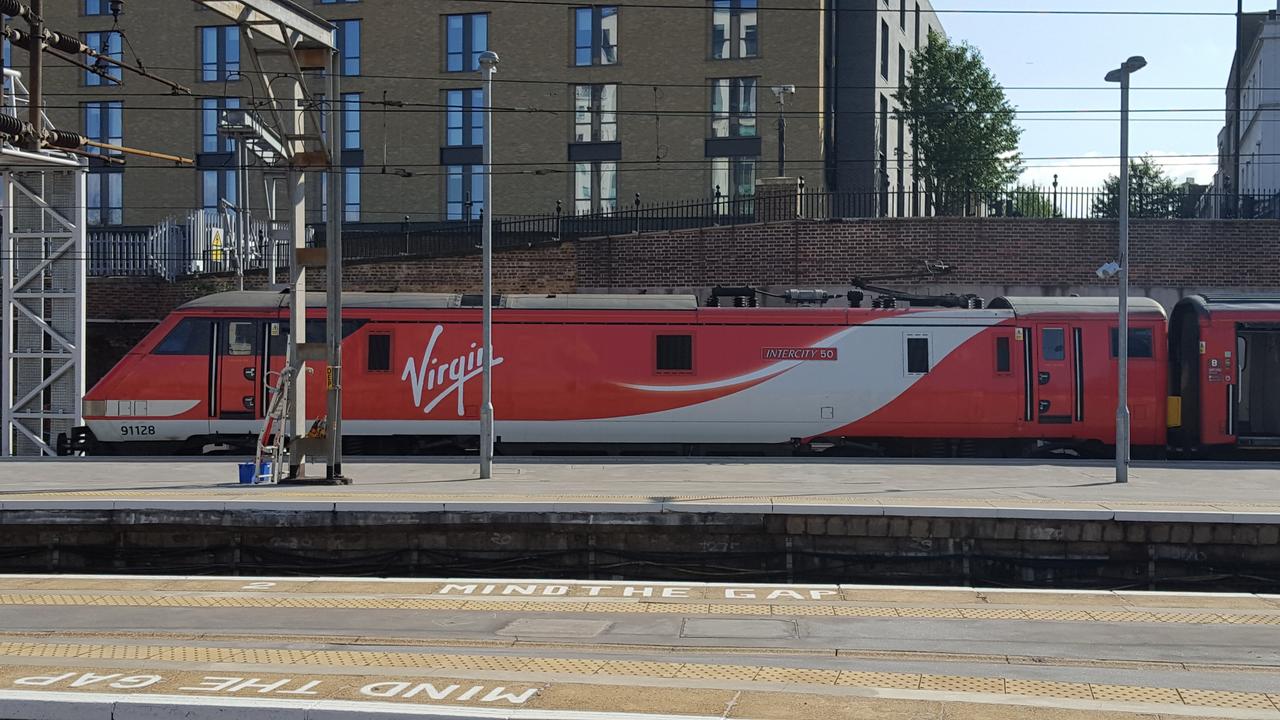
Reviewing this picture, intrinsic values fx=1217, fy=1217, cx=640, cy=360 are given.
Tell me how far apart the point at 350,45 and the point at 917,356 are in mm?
32650

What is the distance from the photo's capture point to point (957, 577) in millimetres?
16281

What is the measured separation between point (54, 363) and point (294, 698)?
22507mm

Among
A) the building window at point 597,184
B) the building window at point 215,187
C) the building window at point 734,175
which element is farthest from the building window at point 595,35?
the building window at point 215,187

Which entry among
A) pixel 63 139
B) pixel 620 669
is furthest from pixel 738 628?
pixel 63 139

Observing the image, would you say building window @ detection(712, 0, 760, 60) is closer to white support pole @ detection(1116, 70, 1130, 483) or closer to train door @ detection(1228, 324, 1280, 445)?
train door @ detection(1228, 324, 1280, 445)

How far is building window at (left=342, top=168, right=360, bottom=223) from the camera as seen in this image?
5009cm

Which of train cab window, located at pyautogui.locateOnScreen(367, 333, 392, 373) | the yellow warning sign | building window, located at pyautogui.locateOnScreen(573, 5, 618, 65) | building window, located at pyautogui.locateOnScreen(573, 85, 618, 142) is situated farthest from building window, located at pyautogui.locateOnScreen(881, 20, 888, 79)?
train cab window, located at pyautogui.locateOnScreen(367, 333, 392, 373)

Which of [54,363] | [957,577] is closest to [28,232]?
[54,363]

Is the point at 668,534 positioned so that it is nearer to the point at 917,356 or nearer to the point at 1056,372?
the point at 917,356

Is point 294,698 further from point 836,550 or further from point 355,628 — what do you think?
point 836,550

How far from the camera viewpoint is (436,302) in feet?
81.1

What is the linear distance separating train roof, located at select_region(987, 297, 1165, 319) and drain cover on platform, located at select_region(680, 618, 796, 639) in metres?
14.7

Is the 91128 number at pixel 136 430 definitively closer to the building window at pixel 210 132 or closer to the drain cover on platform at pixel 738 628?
the drain cover on platform at pixel 738 628

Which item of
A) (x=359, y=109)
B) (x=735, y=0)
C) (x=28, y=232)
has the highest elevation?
(x=735, y=0)
